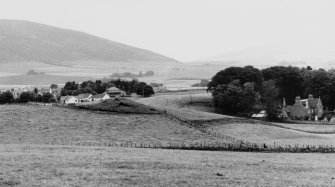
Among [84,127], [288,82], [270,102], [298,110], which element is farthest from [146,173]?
[288,82]

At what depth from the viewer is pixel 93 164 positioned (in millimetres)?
31297

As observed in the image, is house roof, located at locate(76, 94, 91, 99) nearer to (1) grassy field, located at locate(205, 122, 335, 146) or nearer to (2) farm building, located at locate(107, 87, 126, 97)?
(2) farm building, located at locate(107, 87, 126, 97)

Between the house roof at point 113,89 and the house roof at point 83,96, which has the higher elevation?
the house roof at point 113,89

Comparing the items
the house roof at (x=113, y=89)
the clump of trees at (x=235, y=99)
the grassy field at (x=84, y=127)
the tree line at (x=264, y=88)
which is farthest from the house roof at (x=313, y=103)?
the grassy field at (x=84, y=127)

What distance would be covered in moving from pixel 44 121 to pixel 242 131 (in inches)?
1445

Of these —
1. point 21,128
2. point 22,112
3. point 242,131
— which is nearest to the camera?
point 21,128

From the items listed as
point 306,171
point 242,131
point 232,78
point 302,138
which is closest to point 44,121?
point 242,131

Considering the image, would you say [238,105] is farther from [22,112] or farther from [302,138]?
[22,112]

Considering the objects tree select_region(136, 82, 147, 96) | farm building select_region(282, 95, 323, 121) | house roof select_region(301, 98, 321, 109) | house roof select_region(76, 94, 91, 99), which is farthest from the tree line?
house roof select_region(76, 94, 91, 99)

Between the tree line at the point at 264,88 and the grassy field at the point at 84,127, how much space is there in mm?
46944

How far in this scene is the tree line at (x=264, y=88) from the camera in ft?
444

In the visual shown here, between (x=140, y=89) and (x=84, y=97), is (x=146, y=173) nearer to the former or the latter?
(x=84, y=97)

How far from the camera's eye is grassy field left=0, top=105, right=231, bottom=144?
67125 millimetres

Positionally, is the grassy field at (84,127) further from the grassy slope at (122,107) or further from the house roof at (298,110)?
the house roof at (298,110)
